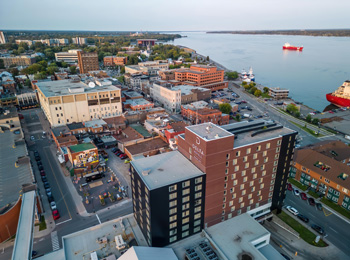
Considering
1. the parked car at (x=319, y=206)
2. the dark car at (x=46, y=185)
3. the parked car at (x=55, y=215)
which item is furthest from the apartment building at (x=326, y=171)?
the dark car at (x=46, y=185)

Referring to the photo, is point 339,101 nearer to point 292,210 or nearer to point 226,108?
point 226,108

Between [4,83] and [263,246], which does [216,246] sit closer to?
[263,246]

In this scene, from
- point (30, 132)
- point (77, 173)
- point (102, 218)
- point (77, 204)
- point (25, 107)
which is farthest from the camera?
point (25, 107)

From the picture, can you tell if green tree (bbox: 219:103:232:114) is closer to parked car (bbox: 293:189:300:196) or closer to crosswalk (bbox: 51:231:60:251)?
parked car (bbox: 293:189:300:196)

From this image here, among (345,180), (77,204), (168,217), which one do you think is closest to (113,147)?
(77,204)

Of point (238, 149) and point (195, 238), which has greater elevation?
point (238, 149)

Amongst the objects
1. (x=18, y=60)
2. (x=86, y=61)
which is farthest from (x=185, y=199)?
(x=18, y=60)
